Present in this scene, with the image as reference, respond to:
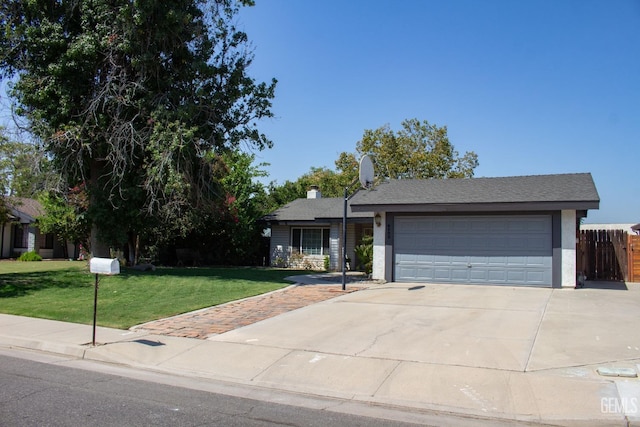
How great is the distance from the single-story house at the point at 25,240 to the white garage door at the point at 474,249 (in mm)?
25632

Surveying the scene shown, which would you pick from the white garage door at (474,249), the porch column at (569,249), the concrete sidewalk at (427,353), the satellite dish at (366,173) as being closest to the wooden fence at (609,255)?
the porch column at (569,249)

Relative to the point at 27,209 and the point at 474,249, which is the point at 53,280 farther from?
the point at 27,209

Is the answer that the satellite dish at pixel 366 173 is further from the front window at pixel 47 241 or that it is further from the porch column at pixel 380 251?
the front window at pixel 47 241

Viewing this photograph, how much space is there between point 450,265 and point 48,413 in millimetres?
13529

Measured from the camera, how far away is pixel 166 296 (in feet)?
44.6

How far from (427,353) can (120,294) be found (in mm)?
9694

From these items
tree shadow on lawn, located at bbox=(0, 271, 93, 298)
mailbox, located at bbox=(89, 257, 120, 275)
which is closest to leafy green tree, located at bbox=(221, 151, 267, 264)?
tree shadow on lawn, located at bbox=(0, 271, 93, 298)

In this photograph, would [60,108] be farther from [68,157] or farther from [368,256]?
[368,256]

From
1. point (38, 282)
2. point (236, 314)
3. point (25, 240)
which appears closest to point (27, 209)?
point (25, 240)

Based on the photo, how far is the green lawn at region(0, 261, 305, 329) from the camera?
11.2 meters

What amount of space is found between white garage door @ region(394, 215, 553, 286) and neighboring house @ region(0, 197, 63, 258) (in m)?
25.6

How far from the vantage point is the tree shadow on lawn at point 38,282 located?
46.8ft

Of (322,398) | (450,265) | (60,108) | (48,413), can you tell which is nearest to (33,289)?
(60,108)

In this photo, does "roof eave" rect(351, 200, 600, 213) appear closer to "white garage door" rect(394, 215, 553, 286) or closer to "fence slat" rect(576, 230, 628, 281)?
"white garage door" rect(394, 215, 553, 286)
